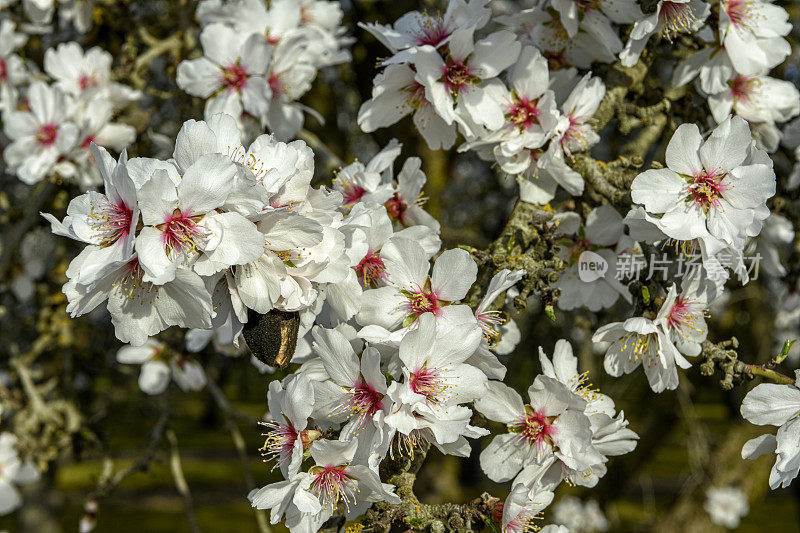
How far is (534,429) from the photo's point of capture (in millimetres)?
1558

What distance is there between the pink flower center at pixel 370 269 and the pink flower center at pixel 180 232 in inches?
15.9

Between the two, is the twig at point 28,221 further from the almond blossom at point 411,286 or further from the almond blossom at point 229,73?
the almond blossom at point 411,286

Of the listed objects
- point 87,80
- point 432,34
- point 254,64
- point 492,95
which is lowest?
point 87,80

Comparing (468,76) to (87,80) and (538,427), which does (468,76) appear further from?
(87,80)

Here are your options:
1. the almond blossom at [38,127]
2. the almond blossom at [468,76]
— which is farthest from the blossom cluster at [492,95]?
the almond blossom at [38,127]

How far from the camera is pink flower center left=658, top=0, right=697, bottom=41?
69.6 inches

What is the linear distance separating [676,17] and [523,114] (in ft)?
1.45

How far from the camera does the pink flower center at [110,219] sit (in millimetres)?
1318

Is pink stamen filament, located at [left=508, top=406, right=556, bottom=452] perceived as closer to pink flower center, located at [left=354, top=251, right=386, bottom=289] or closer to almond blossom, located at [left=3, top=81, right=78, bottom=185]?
pink flower center, located at [left=354, top=251, right=386, bottom=289]

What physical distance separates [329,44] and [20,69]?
3.80ft

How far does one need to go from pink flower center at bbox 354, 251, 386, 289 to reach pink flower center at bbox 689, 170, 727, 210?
70 cm

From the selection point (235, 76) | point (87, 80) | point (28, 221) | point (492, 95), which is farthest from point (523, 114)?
point (28, 221)

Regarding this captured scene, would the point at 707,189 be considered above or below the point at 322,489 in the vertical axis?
above

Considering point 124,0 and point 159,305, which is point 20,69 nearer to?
point 124,0
